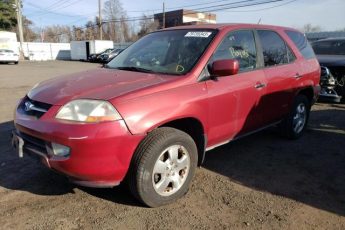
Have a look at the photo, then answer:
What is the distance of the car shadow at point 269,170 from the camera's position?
385cm

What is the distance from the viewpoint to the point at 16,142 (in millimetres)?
3549

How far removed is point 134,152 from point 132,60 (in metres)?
1.66

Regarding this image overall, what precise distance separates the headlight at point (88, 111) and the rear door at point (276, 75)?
228 centimetres

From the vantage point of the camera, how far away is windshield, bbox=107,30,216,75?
400 centimetres

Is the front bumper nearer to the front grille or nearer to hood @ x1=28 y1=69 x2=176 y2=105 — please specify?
the front grille

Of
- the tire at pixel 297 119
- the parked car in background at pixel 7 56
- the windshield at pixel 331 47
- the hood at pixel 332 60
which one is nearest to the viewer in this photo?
the tire at pixel 297 119

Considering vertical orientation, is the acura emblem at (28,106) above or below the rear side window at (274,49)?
below

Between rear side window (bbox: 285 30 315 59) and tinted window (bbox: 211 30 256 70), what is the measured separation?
1.23 metres

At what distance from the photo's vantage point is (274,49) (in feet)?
16.6

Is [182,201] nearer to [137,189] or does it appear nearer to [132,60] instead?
[137,189]

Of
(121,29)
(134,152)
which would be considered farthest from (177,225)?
(121,29)

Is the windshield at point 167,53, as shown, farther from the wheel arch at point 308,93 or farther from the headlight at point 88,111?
the wheel arch at point 308,93

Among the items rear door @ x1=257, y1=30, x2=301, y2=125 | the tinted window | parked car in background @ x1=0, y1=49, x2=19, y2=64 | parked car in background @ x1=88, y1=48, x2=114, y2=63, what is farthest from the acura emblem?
parked car in background @ x1=88, y1=48, x2=114, y2=63

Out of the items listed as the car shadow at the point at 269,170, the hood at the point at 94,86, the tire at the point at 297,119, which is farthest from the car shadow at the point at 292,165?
the hood at the point at 94,86
